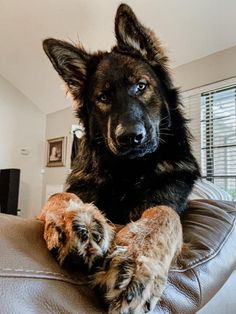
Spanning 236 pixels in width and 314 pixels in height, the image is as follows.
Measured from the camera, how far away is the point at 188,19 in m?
3.02

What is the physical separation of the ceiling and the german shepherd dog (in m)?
1.11

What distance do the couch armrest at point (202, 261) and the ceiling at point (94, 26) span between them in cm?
155

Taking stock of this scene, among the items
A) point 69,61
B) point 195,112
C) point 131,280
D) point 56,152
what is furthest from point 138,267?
point 56,152

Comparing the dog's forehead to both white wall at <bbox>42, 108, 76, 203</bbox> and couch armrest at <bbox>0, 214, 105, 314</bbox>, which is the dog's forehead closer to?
couch armrest at <bbox>0, 214, 105, 314</bbox>

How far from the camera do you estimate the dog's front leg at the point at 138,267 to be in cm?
50

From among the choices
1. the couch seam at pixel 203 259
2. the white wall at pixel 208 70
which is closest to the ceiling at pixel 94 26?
the white wall at pixel 208 70

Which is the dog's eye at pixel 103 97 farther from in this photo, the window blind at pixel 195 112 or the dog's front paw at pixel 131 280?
the window blind at pixel 195 112

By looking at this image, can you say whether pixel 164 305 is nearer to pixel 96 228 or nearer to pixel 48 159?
pixel 96 228

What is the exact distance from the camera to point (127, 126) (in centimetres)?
97

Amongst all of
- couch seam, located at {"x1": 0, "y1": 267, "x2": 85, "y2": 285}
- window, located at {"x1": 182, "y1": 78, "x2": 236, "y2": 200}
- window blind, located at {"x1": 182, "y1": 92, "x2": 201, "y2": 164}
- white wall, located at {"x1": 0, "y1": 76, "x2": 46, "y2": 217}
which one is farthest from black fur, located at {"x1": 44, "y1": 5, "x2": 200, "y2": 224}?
white wall, located at {"x1": 0, "y1": 76, "x2": 46, "y2": 217}

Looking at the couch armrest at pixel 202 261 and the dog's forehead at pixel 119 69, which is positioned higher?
the dog's forehead at pixel 119 69

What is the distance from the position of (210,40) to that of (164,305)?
3.10m

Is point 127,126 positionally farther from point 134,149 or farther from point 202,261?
point 202,261

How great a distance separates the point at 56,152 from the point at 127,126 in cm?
472
